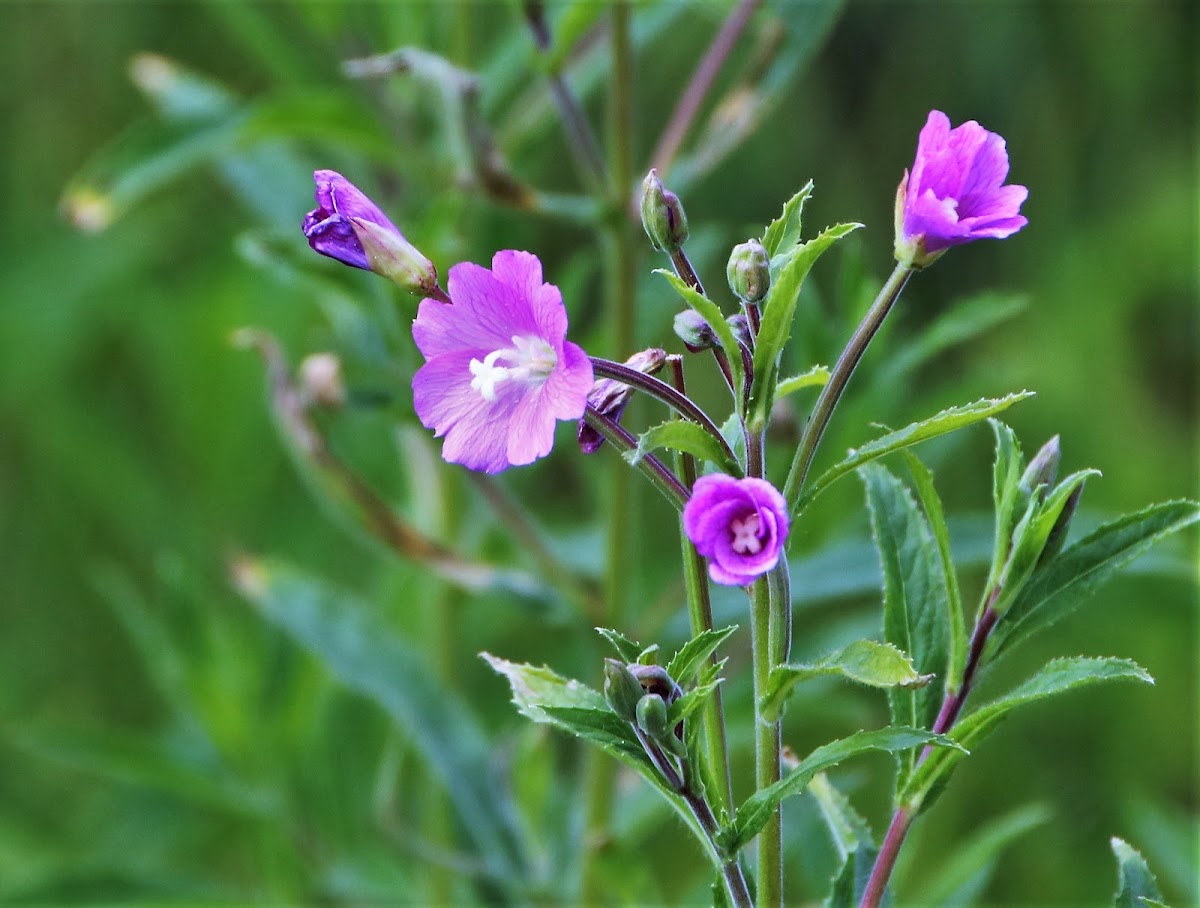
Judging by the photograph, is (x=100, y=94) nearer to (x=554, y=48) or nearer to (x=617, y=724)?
(x=554, y=48)

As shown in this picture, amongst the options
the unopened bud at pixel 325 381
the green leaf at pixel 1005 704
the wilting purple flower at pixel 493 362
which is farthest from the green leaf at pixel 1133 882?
the unopened bud at pixel 325 381

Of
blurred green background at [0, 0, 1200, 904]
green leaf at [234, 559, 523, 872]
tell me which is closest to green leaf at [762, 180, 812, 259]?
blurred green background at [0, 0, 1200, 904]

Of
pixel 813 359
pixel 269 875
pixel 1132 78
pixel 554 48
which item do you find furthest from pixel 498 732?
pixel 1132 78

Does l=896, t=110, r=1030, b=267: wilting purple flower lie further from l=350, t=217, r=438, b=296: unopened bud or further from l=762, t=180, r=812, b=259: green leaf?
l=350, t=217, r=438, b=296: unopened bud

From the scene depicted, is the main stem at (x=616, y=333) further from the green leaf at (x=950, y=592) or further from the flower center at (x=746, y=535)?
the flower center at (x=746, y=535)

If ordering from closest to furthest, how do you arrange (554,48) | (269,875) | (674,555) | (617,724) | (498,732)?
(617,724)
(554,48)
(269,875)
(498,732)
(674,555)

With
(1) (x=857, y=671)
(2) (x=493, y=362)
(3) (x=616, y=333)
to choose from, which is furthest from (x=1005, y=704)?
(3) (x=616, y=333)
